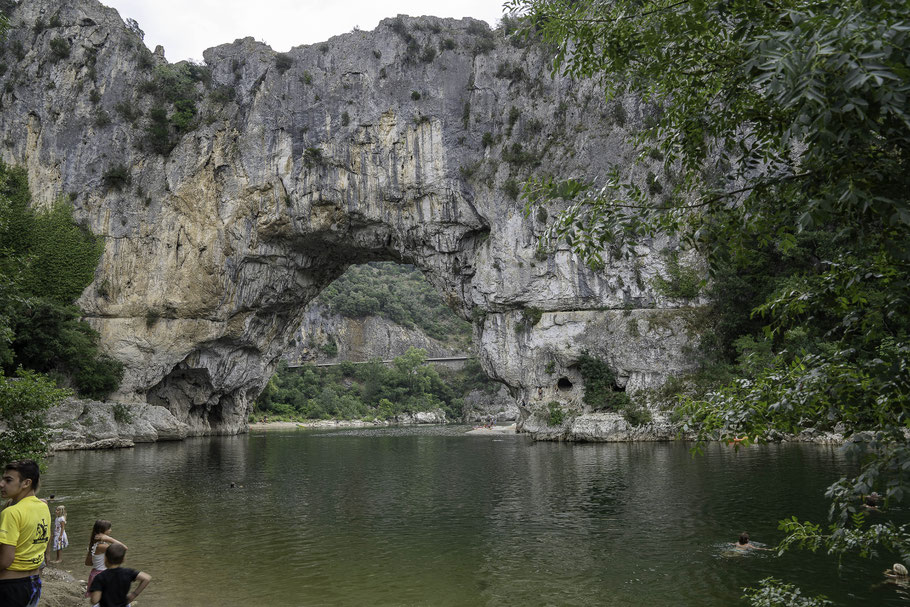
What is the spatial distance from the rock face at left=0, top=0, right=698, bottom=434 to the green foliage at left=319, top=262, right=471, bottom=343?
49.5m

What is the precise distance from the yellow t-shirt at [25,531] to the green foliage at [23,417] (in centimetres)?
519

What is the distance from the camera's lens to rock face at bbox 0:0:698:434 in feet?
132

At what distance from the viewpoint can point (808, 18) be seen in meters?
2.71

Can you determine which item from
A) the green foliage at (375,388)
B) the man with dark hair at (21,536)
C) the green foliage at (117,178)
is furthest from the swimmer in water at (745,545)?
the green foliage at (375,388)

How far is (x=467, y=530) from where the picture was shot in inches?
500

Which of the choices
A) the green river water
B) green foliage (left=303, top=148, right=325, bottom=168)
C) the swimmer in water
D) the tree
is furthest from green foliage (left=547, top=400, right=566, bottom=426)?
the tree

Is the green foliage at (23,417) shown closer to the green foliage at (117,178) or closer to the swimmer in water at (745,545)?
→ the swimmer in water at (745,545)

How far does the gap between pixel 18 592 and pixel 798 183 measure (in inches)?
239

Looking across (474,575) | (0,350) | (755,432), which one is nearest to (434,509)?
(474,575)

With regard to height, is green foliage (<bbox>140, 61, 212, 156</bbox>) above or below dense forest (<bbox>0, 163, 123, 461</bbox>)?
above

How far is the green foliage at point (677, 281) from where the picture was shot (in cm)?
3612

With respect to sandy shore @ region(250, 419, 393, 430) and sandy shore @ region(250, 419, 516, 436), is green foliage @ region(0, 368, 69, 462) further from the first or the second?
sandy shore @ region(250, 419, 393, 430)

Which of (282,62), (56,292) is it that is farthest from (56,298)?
(282,62)

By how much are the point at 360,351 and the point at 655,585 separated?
8723 centimetres
